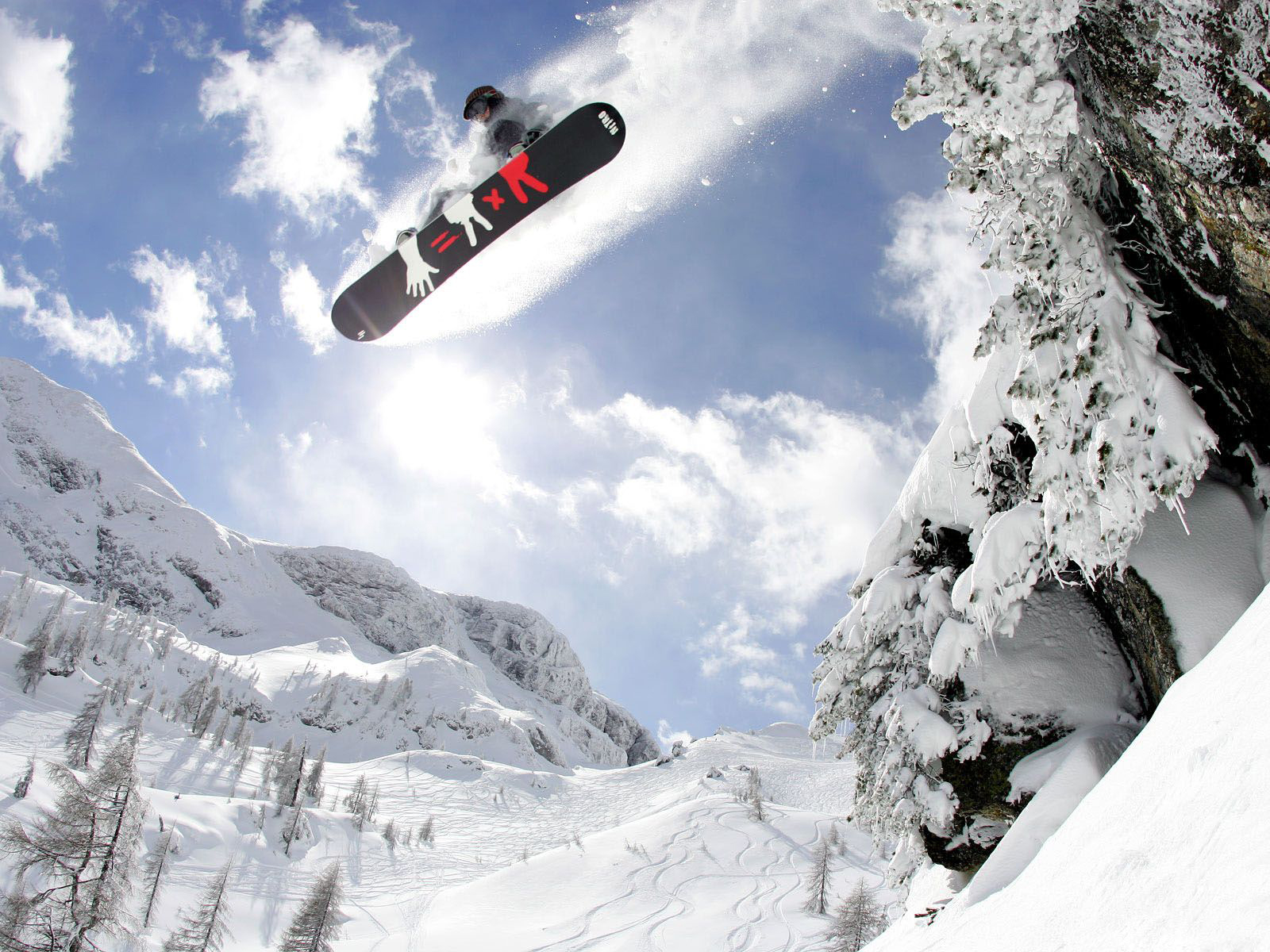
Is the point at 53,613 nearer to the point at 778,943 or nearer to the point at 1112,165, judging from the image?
the point at 778,943

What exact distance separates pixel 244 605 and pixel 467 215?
201465mm

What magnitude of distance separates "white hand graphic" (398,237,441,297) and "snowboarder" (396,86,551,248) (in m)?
0.19

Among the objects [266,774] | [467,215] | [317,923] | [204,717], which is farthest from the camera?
[204,717]

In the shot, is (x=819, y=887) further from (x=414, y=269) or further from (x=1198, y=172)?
(x=1198, y=172)

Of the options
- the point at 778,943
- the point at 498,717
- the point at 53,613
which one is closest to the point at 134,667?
the point at 53,613

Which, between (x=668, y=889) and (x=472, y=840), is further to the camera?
(x=472, y=840)

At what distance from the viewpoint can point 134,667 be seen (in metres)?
92.8

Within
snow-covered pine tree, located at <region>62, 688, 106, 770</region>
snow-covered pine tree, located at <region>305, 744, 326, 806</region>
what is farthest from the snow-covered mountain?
snow-covered pine tree, located at <region>62, 688, 106, 770</region>

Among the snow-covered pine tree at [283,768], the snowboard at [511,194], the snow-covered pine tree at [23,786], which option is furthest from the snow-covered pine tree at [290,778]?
the snowboard at [511,194]

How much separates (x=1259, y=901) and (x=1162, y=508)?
479 centimetres

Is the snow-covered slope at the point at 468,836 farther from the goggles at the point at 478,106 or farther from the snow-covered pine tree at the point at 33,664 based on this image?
the goggles at the point at 478,106

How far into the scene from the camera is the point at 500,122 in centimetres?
973

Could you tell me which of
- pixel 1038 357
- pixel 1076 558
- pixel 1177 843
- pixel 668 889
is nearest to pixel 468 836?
pixel 668 889

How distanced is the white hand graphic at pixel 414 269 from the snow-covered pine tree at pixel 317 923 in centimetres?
2964
